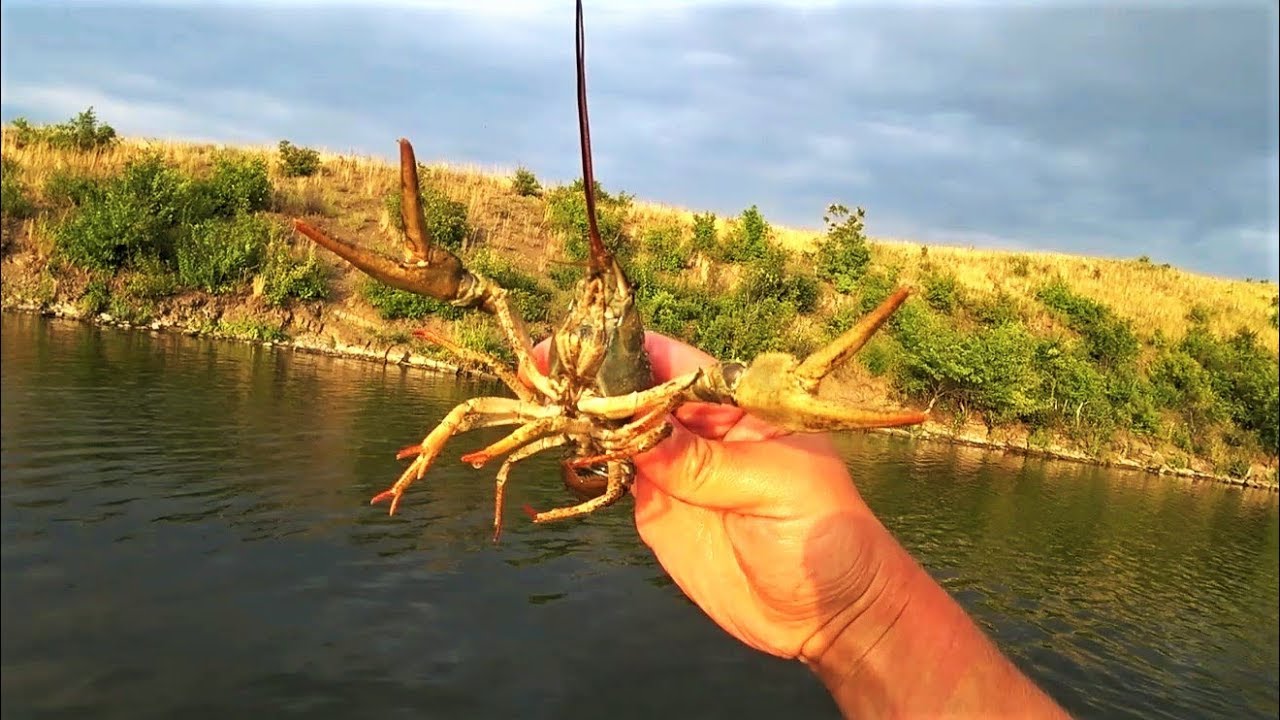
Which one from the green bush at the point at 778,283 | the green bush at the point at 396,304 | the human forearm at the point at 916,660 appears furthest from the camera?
the green bush at the point at 778,283

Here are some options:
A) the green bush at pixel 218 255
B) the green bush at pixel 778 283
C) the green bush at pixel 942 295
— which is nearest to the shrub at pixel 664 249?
the green bush at pixel 778 283

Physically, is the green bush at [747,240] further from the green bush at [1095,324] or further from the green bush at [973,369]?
the green bush at [1095,324]

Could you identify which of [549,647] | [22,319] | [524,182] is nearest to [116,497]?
[549,647]

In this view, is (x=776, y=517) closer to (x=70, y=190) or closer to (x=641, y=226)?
(x=70, y=190)

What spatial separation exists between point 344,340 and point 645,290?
1053cm

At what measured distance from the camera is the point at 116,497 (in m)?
A: 8.50

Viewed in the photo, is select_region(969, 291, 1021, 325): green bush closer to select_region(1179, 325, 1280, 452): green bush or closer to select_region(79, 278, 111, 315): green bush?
select_region(1179, 325, 1280, 452): green bush

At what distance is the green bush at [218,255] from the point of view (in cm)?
2223

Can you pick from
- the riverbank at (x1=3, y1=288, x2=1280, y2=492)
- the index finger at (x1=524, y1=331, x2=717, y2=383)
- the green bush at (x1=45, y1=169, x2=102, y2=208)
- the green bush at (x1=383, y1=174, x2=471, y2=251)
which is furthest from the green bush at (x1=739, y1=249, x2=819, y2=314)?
the index finger at (x1=524, y1=331, x2=717, y2=383)

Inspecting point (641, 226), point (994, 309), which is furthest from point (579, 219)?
point (994, 309)

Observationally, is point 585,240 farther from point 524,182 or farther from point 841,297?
point 841,297

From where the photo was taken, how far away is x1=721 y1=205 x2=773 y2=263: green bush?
32219mm

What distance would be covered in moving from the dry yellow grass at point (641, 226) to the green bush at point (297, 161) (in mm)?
387

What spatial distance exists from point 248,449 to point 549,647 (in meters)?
6.84
